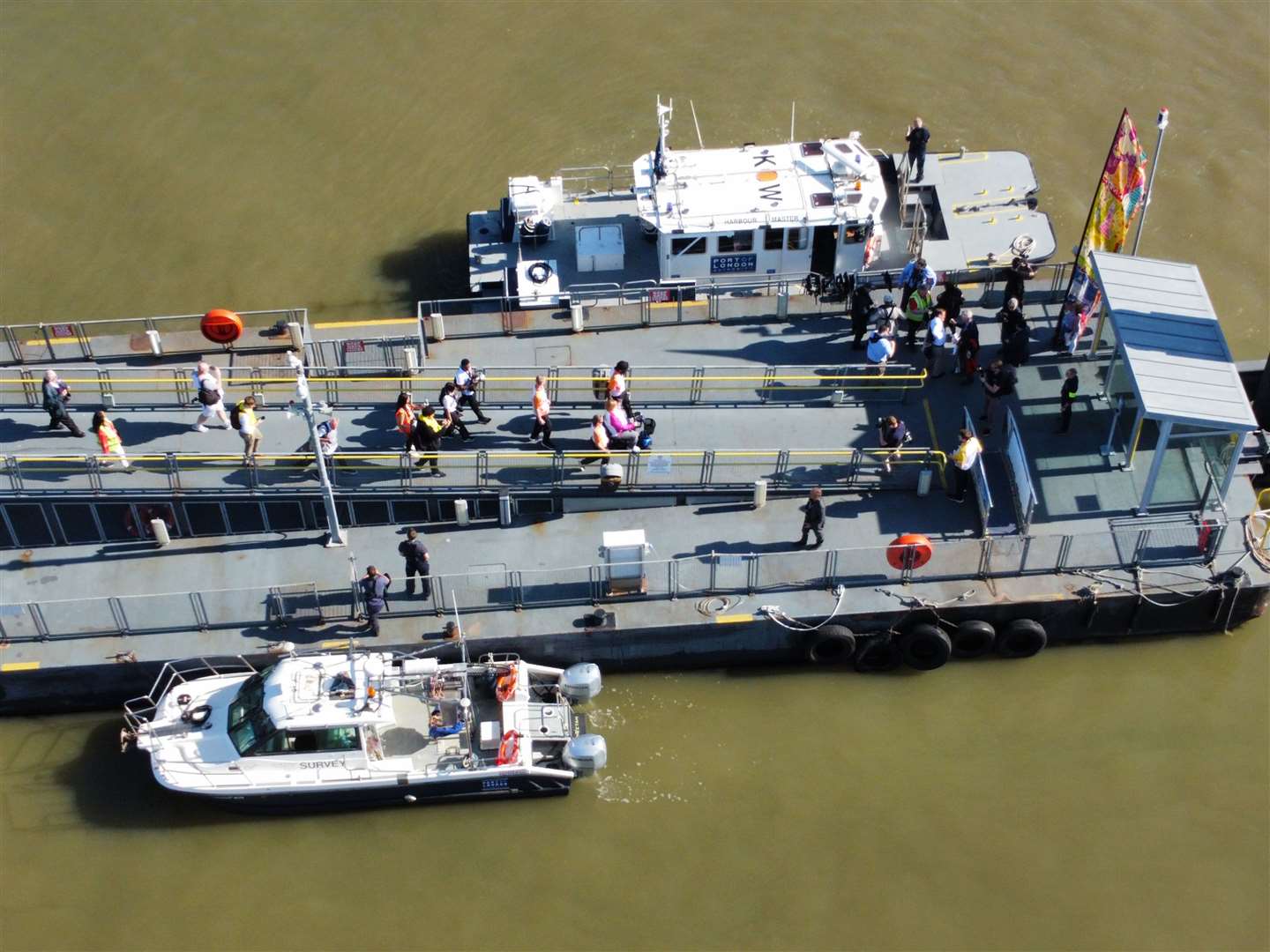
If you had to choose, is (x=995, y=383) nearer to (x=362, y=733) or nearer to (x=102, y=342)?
(x=362, y=733)

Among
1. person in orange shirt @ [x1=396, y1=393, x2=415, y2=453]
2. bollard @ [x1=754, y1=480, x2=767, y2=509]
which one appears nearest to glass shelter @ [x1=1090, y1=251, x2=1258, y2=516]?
bollard @ [x1=754, y1=480, x2=767, y2=509]

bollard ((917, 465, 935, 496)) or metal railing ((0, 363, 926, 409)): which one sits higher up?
metal railing ((0, 363, 926, 409))

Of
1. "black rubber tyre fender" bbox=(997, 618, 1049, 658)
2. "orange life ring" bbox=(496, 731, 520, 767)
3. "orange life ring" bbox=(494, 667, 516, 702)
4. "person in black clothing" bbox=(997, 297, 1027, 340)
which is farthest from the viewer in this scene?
"person in black clothing" bbox=(997, 297, 1027, 340)

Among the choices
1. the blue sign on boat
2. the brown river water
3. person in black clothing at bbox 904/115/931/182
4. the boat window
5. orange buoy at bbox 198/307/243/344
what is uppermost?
A: person in black clothing at bbox 904/115/931/182

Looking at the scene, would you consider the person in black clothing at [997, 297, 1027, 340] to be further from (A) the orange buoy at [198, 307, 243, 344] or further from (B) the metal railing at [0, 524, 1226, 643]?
(A) the orange buoy at [198, 307, 243, 344]

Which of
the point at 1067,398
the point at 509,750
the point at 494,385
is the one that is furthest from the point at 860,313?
the point at 509,750

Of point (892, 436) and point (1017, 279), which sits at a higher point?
point (1017, 279)
